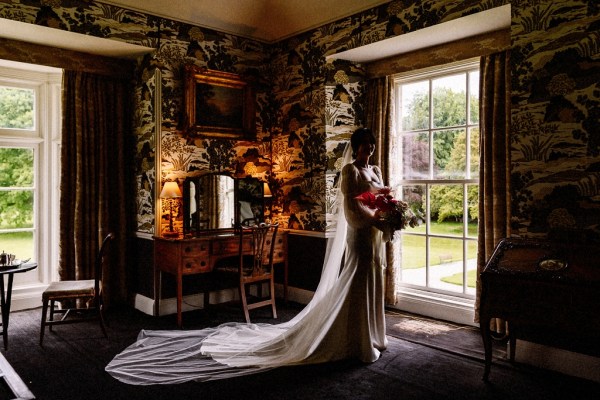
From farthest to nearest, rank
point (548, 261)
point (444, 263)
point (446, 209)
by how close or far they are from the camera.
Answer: point (444, 263) < point (446, 209) < point (548, 261)

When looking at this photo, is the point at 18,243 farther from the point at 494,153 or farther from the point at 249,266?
the point at 494,153

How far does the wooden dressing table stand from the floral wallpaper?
1.32ft

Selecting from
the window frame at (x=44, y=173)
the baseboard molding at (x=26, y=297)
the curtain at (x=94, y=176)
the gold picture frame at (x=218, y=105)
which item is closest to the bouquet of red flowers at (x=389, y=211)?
the gold picture frame at (x=218, y=105)

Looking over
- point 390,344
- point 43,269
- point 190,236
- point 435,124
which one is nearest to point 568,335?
point 390,344

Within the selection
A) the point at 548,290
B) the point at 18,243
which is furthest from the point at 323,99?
the point at 18,243

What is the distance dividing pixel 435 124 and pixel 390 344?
220 centimetres

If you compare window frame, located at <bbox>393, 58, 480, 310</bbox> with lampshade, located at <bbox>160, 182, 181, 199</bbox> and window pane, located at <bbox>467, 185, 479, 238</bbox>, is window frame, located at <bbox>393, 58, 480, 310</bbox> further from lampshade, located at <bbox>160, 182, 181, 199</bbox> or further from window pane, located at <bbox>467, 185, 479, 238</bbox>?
lampshade, located at <bbox>160, 182, 181, 199</bbox>

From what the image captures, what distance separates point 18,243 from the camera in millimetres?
5199

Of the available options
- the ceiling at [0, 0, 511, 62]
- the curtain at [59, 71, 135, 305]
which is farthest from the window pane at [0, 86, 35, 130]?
the ceiling at [0, 0, 511, 62]

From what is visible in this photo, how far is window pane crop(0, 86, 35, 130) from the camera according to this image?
197 inches

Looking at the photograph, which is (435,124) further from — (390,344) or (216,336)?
(216,336)

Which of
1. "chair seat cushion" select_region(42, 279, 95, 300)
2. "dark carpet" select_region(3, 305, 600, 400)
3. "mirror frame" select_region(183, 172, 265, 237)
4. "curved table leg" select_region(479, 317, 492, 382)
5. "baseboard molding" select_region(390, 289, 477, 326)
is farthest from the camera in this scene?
"mirror frame" select_region(183, 172, 265, 237)

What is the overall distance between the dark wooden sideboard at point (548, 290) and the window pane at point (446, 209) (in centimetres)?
131

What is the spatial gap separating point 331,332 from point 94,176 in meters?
3.03
